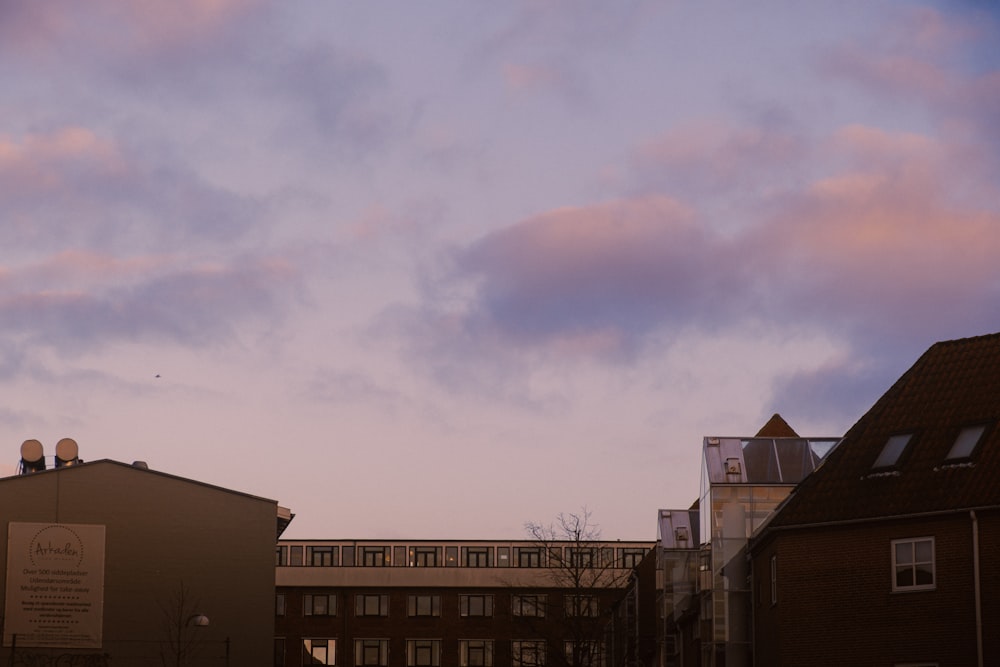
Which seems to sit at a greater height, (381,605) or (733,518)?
(733,518)

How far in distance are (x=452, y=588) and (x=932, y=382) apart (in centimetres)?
7420

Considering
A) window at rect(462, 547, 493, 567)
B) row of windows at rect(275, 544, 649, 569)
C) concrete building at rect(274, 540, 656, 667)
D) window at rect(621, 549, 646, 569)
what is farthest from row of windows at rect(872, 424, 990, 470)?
window at rect(621, 549, 646, 569)

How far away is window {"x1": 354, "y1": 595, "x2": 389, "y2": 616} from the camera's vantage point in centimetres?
11325

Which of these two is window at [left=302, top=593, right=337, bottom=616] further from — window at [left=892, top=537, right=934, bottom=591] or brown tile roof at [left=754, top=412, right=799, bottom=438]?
window at [left=892, top=537, right=934, bottom=591]

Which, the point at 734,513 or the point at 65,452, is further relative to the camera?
the point at 65,452

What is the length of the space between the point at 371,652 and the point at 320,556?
972 cm

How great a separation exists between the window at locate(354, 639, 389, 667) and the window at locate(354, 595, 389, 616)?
201 centimetres

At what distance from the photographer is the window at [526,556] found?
11850cm

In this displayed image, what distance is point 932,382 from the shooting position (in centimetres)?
4375

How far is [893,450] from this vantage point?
42.1 m

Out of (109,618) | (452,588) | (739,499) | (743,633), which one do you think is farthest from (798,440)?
(452,588)

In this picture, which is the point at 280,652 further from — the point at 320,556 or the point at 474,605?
the point at 474,605

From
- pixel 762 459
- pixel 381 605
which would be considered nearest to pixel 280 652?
pixel 381 605

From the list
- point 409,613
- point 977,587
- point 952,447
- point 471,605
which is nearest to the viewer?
point 977,587
